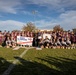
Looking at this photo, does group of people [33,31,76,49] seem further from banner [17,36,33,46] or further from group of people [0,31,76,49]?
banner [17,36,33,46]

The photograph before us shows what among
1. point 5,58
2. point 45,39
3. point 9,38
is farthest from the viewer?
point 9,38

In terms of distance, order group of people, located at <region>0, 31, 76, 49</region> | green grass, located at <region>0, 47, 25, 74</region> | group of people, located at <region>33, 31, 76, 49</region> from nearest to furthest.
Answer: green grass, located at <region>0, 47, 25, 74</region>
group of people, located at <region>33, 31, 76, 49</region>
group of people, located at <region>0, 31, 76, 49</region>

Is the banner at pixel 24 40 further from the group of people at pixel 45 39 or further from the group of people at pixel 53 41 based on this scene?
the group of people at pixel 53 41

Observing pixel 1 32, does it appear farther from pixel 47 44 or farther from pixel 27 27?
pixel 27 27

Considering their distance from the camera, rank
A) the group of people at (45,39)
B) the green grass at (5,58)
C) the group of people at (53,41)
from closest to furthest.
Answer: the green grass at (5,58) < the group of people at (53,41) < the group of people at (45,39)

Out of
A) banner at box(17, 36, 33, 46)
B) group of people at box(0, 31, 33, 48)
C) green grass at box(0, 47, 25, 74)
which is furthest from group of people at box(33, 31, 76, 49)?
green grass at box(0, 47, 25, 74)

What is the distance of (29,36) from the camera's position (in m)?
29.0

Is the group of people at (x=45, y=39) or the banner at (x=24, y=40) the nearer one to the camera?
the group of people at (x=45, y=39)

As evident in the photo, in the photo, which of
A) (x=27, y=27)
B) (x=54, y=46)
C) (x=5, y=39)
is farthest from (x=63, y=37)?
(x=27, y=27)

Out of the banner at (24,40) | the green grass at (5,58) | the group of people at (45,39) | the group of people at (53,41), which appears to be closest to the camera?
the green grass at (5,58)

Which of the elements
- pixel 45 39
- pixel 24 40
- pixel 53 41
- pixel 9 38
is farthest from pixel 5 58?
pixel 24 40

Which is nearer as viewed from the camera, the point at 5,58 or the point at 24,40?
the point at 5,58

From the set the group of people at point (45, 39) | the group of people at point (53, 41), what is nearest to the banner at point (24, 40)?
the group of people at point (45, 39)

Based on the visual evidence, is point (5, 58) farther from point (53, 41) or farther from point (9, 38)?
point (9, 38)
